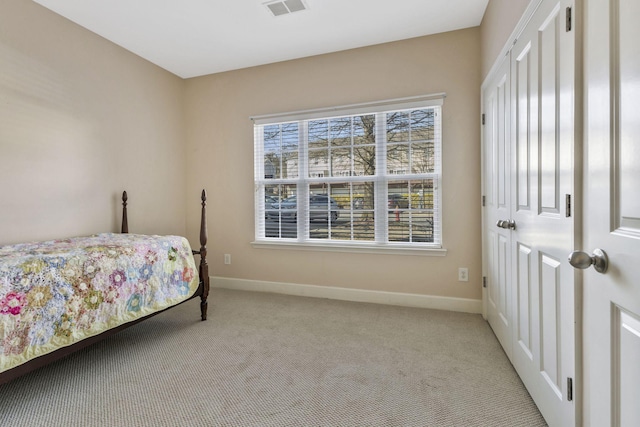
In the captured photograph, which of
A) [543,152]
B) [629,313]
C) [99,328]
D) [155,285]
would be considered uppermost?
[543,152]

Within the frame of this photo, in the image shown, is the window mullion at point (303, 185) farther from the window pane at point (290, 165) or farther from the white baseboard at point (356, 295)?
the white baseboard at point (356, 295)

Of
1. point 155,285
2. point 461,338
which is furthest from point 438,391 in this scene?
point 155,285

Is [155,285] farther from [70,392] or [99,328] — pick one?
[70,392]

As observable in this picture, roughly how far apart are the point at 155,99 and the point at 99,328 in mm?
2605

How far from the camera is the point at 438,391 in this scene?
1.72 m

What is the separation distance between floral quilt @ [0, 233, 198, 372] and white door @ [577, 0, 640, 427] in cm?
241

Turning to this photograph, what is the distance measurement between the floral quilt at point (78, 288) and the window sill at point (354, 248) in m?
1.10

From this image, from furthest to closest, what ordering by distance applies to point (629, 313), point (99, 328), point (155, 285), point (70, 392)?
point (155, 285), point (99, 328), point (70, 392), point (629, 313)

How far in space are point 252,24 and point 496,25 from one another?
197cm

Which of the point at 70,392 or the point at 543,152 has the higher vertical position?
the point at 543,152

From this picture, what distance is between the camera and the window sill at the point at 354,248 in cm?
299

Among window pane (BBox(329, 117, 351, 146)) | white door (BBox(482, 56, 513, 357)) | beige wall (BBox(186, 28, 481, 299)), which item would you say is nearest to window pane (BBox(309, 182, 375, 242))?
beige wall (BBox(186, 28, 481, 299))

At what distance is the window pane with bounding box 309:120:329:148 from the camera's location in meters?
3.34

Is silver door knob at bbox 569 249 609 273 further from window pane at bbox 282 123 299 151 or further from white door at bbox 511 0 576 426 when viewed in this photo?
window pane at bbox 282 123 299 151
